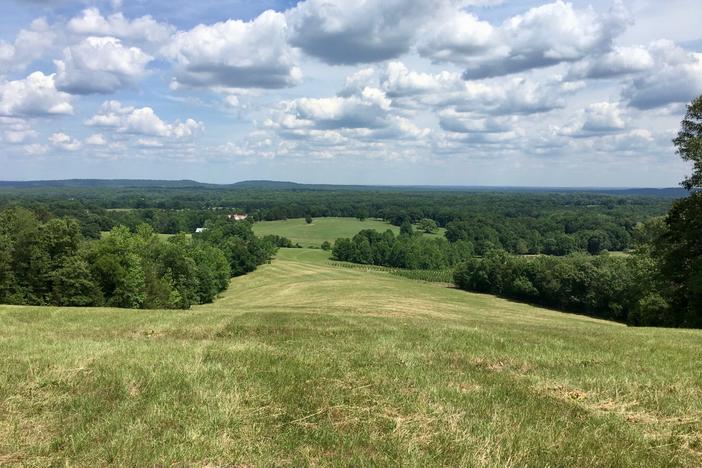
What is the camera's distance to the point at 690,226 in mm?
32094

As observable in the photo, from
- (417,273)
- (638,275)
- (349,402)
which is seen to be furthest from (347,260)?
(349,402)

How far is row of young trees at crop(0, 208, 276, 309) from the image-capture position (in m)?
47.4

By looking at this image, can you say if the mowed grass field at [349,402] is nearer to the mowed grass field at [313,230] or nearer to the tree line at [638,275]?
the tree line at [638,275]

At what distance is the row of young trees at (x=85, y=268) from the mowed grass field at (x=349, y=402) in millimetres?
39256

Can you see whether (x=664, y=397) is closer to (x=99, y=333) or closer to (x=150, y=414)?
(x=150, y=414)

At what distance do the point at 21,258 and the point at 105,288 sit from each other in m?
8.76

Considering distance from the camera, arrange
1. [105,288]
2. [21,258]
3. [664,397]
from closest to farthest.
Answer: [664,397]
[21,258]
[105,288]

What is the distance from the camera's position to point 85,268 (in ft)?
160

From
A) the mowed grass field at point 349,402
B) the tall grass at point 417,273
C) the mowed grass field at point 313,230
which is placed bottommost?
the tall grass at point 417,273

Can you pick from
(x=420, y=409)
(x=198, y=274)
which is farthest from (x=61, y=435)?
(x=198, y=274)

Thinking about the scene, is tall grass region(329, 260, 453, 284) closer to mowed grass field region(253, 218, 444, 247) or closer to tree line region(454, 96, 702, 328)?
tree line region(454, 96, 702, 328)

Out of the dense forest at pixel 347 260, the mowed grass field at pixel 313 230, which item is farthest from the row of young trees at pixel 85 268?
the mowed grass field at pixel 313 230

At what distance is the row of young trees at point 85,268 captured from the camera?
47375 mm

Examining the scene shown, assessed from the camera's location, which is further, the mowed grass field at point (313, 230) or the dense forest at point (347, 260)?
the mowed grass field at point (313, 230)
